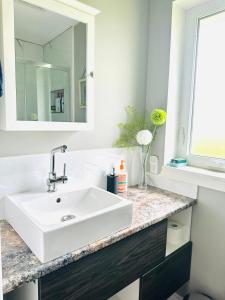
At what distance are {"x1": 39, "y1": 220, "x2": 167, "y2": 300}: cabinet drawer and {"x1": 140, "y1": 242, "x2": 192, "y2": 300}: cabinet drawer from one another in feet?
0.19

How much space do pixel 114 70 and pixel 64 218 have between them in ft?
3.27

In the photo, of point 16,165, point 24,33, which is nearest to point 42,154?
point 16,165

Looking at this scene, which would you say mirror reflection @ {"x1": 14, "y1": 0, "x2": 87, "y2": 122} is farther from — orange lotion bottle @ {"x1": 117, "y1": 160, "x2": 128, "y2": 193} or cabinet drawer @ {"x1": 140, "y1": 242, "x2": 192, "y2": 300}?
cabinet drawer @ {"x1": 140, "y1": 242, "x2": 192, "y2": 300}

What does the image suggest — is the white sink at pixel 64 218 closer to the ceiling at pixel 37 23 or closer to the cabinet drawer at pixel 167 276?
the cabinet drawer at pixel 167 276

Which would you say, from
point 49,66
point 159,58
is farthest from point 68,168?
point 159,58

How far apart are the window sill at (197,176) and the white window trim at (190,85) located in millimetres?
69

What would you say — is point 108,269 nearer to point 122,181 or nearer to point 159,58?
point 122,181

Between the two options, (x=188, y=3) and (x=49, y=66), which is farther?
(x=188, y=3)

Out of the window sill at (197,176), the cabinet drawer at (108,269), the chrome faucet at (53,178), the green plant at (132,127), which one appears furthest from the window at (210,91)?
the chrome faucet at (53,178)

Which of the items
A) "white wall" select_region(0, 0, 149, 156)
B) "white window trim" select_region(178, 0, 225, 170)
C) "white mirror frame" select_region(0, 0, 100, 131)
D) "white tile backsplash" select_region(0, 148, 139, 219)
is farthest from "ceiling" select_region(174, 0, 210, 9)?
"white tile backsplash" select_region(0, 148, 139, 219)

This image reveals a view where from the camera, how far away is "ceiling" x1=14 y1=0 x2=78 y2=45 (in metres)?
1.01

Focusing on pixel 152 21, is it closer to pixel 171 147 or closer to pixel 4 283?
pixel 171 147

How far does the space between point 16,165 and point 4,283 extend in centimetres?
57

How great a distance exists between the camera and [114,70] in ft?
4.93
